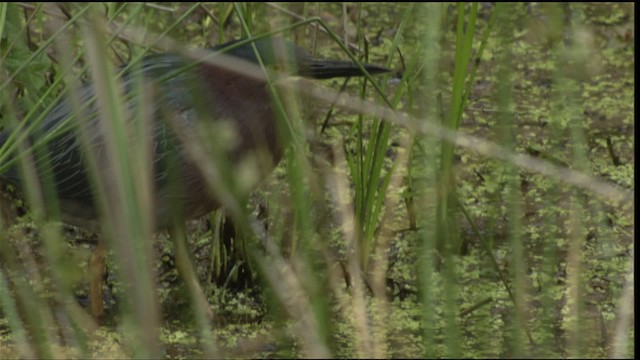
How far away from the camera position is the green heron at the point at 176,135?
2.70m

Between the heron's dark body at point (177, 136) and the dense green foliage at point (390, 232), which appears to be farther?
the heron's dark body at point (177, 136)

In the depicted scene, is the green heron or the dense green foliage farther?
the green heron

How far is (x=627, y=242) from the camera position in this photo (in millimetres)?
3066

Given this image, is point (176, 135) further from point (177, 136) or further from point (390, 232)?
point (390, 232)

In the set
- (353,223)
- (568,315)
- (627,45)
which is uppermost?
(627,45)

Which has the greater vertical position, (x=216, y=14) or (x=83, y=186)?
(x=216, y=14)

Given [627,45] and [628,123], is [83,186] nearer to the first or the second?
[628,123]

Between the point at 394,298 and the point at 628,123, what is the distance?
3.86ft

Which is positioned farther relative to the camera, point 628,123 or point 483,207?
point 628,123

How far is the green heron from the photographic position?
270 cm

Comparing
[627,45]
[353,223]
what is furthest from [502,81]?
[627,45]

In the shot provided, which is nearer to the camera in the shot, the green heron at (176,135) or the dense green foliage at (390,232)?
the dense green foliage at (390,232)

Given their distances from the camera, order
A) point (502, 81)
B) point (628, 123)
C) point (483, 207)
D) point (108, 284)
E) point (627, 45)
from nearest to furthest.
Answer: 1. point (502, 81)
2. point (108, 284)
3. point (483, 207)
4. point (628, 123)
5. point (627, 45)

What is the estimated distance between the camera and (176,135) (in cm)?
268
